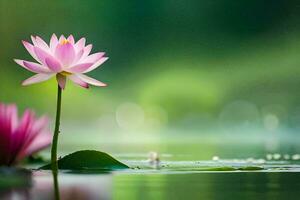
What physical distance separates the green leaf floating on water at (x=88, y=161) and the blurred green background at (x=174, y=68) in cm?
62

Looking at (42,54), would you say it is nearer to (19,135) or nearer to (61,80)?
(61,80)

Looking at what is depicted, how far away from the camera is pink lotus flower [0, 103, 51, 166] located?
45.9 inches

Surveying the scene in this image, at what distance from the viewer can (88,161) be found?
125cm

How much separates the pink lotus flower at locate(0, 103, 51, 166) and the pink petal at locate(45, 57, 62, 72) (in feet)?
0.34

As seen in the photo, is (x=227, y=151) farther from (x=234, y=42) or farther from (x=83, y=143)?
(x=83, y=143)

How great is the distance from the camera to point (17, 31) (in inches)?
77.5

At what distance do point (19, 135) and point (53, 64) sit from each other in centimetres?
16

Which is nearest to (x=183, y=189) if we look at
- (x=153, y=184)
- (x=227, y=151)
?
(x=153, y=184)

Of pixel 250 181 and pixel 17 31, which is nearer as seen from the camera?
pixel 250 181

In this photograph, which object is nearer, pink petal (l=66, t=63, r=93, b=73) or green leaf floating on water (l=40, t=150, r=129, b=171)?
pink petal (l=66, t=63, r=93, b=73)

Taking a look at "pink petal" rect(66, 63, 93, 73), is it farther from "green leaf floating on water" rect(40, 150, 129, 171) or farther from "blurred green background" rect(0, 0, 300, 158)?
"blurred green background" rect(0, 0, 300, 158)

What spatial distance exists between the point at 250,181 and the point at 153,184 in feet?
0.56

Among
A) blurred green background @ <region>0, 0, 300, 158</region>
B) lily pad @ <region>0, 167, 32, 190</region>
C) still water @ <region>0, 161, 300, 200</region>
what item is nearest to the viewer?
still water @ <region>0, 161, 300, 200</region>

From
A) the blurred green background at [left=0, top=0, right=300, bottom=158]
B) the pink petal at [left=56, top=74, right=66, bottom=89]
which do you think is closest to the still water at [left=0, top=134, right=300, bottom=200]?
the pink petal at [left=56, top=74, right=66, bottom=89]
